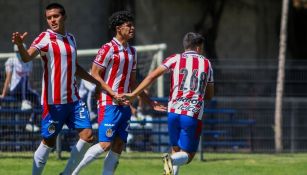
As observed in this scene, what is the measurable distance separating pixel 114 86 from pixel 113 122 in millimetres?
476

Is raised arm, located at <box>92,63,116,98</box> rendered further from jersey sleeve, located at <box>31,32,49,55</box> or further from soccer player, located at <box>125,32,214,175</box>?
jersey sleeve, located at <box>31,32,49,55</box>

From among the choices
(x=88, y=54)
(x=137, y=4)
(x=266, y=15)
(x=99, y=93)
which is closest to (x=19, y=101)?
(x=88, y=54)

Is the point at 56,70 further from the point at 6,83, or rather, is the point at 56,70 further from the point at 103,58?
the point at 6,83

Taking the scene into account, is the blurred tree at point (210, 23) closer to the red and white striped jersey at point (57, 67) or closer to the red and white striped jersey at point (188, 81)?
the red and white striped jersey at point (188, 81)

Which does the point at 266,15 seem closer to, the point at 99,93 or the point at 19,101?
the point at 19,101

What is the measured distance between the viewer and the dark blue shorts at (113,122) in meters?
12.6

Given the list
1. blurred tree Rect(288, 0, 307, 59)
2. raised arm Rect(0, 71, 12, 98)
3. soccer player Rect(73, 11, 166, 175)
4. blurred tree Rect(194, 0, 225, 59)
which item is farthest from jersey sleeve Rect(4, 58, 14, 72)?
blurred tree Rect(288, 0, 307, 59)

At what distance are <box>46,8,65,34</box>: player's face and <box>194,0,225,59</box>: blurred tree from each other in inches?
580

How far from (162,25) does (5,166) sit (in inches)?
455

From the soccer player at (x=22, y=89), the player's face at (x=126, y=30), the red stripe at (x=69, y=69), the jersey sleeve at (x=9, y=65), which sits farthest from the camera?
the jersey sleeve at (x=9, y=65)

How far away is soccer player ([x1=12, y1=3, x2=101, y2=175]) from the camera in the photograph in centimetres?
1215

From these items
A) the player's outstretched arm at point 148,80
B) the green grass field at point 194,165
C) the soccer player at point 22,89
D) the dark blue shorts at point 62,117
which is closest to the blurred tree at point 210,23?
the green grass field at point 194,165

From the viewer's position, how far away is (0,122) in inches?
689

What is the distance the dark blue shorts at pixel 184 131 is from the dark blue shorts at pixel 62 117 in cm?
108
